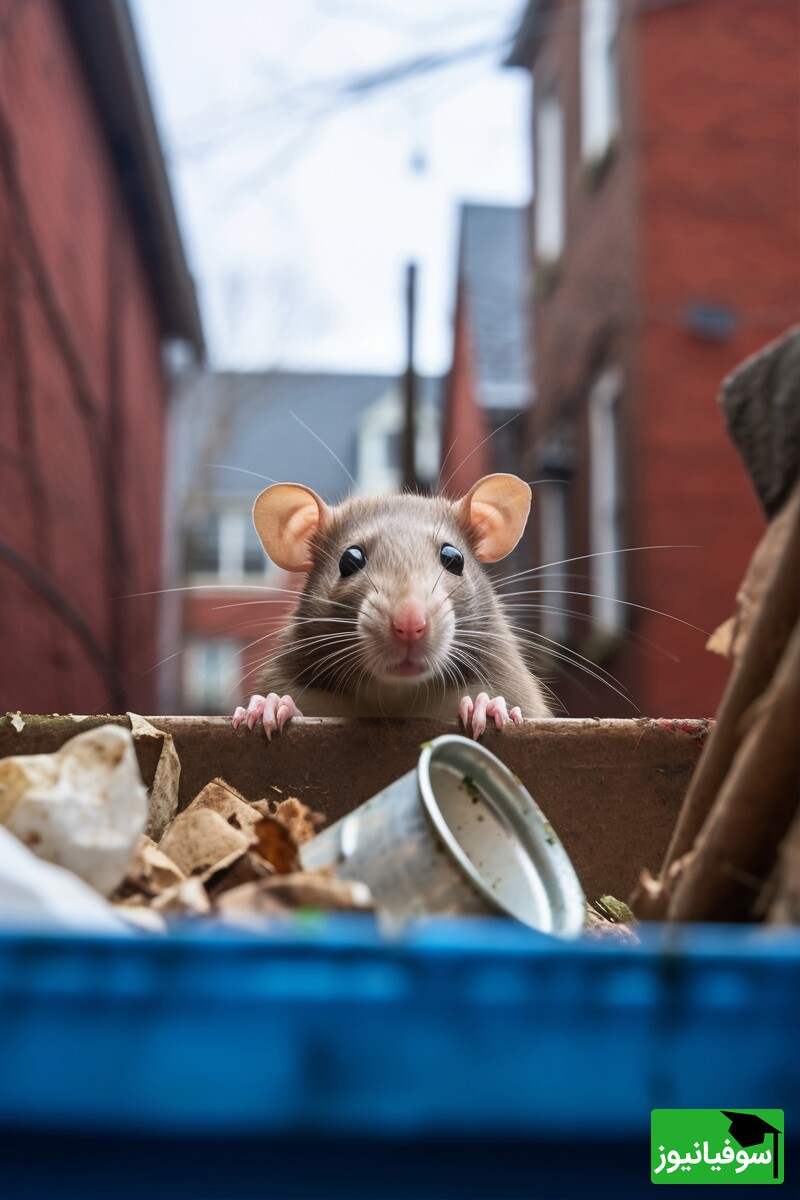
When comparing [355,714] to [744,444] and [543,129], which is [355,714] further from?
[543,129]

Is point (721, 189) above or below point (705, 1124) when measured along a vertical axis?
above

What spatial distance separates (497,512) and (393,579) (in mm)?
427

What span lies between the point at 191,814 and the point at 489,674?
152cm

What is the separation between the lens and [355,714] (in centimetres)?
320

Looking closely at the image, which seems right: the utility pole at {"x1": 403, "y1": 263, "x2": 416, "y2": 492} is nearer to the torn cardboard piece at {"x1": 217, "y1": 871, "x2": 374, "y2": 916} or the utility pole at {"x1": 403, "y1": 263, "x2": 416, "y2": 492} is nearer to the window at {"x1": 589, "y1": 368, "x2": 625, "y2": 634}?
the window at {"x1": 589, "y1": 368, "x2": 625, "y2": 634}

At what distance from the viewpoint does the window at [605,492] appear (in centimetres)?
1051

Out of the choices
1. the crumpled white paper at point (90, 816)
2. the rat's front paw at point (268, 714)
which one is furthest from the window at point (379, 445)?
the crumpled white paper at point (90, 816)

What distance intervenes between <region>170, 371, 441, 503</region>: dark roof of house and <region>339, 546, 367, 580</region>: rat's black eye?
264 millimetres

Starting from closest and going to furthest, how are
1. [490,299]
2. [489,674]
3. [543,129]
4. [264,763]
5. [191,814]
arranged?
[191,814], [264,763], [489,674], [543,129], [490,299]

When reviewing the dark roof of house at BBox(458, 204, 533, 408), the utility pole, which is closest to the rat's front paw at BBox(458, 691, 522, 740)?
the utility pole

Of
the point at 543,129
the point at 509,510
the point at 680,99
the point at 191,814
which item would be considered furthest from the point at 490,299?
the point at 191,814

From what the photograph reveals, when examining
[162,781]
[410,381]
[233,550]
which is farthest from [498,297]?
Result: [162,781]

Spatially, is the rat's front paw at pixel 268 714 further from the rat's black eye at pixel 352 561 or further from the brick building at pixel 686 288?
the brick building at pixel 686 288

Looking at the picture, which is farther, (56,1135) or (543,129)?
(543,129)
